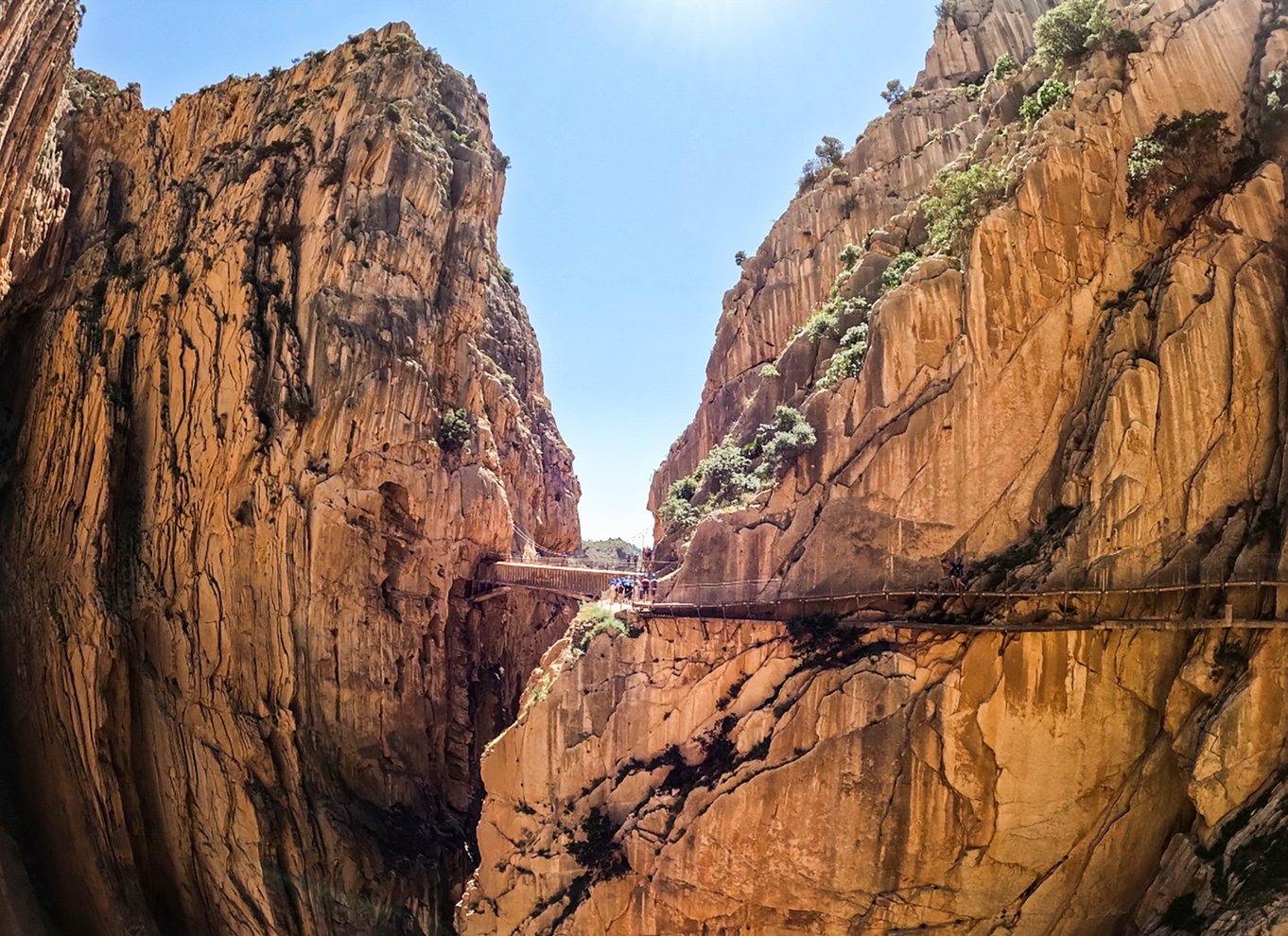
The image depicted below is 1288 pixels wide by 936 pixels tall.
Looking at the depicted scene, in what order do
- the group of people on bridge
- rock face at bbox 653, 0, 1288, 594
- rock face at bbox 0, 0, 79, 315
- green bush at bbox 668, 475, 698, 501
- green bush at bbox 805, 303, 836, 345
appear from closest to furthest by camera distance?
1. rock face at bbox 653, 0, 1288, 594
2. green bush at bbox 805, 303, 836, 345
3. the group of people on bridge
4. rock face at bbox 0, 0, 79, 315
5. green bush at bbox 668, 475, 698, 501

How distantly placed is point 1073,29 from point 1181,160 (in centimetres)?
488

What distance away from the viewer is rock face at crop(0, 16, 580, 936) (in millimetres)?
29969

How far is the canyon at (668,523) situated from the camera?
17.9 m

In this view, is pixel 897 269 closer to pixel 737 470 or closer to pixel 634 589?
pixel 737 470

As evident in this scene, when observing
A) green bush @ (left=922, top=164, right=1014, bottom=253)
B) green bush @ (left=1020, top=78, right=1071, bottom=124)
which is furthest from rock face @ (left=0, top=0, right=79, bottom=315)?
green bush @ (left=1020, top=78, right=1071, bottom=124)

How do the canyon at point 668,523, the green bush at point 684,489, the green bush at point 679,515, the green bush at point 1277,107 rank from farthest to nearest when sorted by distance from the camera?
the green bush at point 684,489 < the green bush at point 679,515 < the green bush at point 1277,107 < the canyon at point 668,523

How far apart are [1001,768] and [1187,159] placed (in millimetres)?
13481

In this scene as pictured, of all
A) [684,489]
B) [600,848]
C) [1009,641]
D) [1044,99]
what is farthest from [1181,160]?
[600,848]

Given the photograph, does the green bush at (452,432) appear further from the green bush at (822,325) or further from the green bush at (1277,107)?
the green bush at (1277,107)

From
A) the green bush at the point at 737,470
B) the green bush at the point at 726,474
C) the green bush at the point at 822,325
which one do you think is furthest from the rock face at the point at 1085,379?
the green bush at the point at 822,325

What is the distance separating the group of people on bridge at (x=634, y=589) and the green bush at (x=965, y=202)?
11506mm

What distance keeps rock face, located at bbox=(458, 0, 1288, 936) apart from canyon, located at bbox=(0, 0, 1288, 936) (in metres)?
0.09

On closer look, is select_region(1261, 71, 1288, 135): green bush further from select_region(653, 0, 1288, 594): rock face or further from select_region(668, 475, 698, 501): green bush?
select_region(668, 475, 698, 501): green bush

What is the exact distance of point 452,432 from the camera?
33.7 meters
